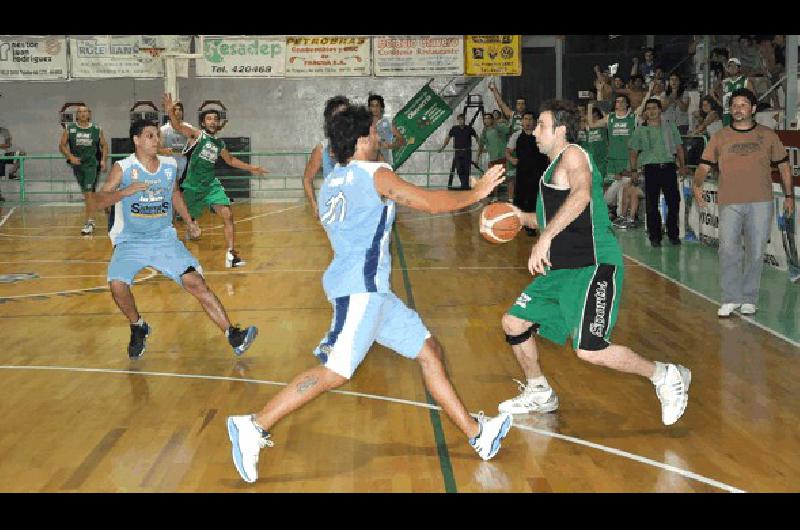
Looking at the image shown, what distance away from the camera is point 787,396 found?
738cm

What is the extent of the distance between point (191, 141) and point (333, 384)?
10468 mm

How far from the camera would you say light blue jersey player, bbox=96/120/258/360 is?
8734 millimetres

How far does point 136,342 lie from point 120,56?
1851 cm

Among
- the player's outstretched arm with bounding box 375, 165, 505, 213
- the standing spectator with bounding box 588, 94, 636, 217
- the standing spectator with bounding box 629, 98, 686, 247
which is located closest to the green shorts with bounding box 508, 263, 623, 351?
the player's outstretched arm with bounding box 375, 165, 505, 213

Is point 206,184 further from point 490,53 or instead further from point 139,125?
point 490,53

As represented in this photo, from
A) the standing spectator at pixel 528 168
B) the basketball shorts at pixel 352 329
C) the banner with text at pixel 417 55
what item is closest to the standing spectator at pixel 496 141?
the banner with text at pixel 417 55

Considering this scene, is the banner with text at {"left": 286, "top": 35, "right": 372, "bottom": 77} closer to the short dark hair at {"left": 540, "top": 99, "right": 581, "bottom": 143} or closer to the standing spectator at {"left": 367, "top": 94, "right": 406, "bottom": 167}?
the standing spectator at {"left": 367, "top": 94, "right": 406, "bottom": 167}

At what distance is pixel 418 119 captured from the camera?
27266mm

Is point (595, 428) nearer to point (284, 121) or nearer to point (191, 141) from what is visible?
point (191, 141)

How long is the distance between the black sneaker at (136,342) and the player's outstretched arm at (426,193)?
3.95 meters

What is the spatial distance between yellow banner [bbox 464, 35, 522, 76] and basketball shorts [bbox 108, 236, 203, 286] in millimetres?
18841

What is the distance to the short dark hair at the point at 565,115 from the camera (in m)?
6.48

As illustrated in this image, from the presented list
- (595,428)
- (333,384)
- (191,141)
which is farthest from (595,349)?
(191,141)

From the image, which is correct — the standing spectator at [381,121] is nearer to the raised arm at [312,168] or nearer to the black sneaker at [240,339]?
the raised arm at [312,168]
